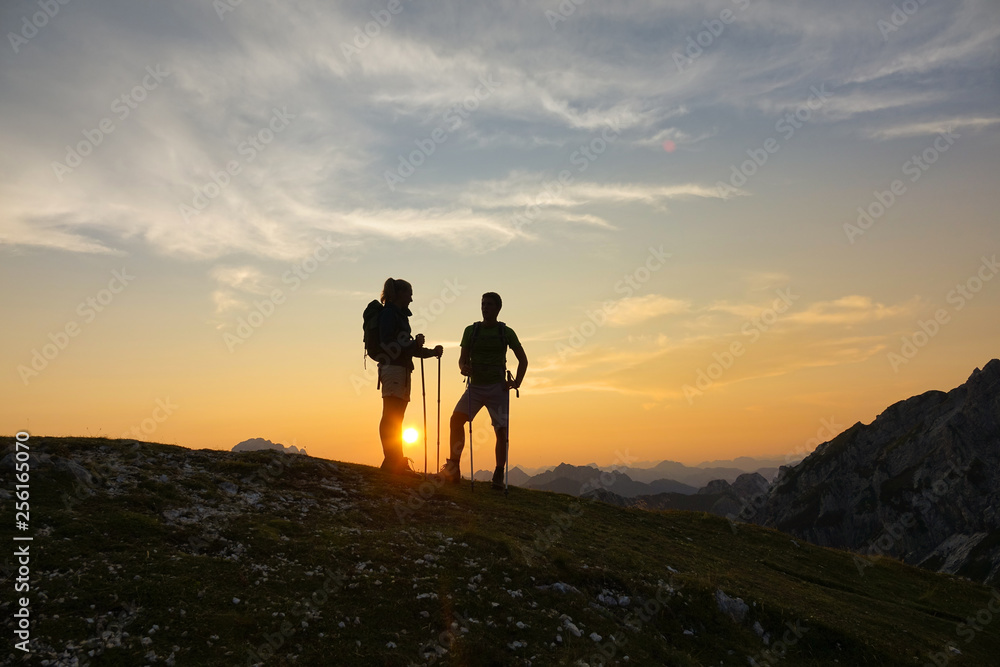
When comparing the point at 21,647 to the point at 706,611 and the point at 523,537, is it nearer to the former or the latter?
the point at 523,537

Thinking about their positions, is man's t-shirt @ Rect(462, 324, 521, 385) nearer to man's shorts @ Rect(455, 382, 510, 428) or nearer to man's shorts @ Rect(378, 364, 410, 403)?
man's shorts @ Rect(455, 382, 510, 428)

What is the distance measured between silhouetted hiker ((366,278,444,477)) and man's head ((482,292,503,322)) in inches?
86.6

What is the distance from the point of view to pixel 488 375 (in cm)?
1805

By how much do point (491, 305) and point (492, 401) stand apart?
299 centimetres

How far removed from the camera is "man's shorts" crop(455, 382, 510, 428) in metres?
18.1

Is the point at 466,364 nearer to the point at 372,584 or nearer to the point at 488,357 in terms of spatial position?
the point at 488,357

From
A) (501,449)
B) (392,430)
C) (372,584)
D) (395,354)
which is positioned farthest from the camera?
(501,449)

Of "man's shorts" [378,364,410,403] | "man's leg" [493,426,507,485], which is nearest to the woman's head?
"man's shorts" [378,364,410,403]

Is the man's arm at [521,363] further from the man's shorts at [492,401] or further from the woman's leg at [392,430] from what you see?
the woman's leg at [392,430]

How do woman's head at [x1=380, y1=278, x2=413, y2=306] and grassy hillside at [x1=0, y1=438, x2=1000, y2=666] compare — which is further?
woman's head at [x1=380, y1=278, x2=413, y2=306]

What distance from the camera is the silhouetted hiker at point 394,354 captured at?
16891mm

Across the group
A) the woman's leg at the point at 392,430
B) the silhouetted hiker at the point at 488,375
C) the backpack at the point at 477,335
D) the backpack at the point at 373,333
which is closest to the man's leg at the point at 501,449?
the silhouetted hiker at the point at 488,375

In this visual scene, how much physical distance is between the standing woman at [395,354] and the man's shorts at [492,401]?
192 cm

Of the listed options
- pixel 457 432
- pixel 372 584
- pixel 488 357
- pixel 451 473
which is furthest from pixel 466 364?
pixel 372 584
